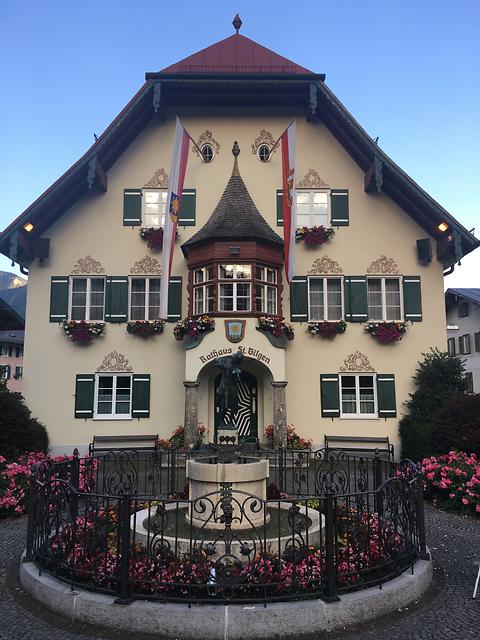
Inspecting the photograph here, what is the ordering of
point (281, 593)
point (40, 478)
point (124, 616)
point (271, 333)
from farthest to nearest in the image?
point (271, 333) < point (40, 478) < point (281, 593) < point (124, 616)

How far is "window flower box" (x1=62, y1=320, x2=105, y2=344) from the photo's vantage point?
52.7 feet

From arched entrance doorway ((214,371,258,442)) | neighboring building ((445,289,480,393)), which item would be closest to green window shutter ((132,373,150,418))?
arched entrance doorway ((214,371,258,442))

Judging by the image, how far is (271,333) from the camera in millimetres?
14961

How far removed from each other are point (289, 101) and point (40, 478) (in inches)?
597

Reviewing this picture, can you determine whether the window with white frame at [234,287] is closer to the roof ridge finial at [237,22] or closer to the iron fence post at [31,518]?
the iron fence post at [31,518]

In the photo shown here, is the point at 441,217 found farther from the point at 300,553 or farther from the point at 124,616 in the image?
the point at 124,616

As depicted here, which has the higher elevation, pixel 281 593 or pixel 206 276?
pixel 206 276

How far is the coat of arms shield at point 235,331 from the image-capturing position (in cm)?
1469

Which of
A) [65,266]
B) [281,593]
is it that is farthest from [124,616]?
[65,266]

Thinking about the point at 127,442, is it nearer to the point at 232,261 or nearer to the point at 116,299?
the point at 116,299

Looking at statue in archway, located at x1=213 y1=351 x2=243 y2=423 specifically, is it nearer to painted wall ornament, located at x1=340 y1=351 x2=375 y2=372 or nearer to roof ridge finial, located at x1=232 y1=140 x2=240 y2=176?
painted wall ornament, located at x1=340 y1=351 x2=375 y2=372

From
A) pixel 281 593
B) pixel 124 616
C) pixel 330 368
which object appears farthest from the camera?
pixel 330 368

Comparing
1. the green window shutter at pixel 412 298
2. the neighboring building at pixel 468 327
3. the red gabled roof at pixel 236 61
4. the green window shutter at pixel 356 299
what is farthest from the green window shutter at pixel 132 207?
the neighboring building at pixel 468 327

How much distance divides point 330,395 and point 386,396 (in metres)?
1.83
